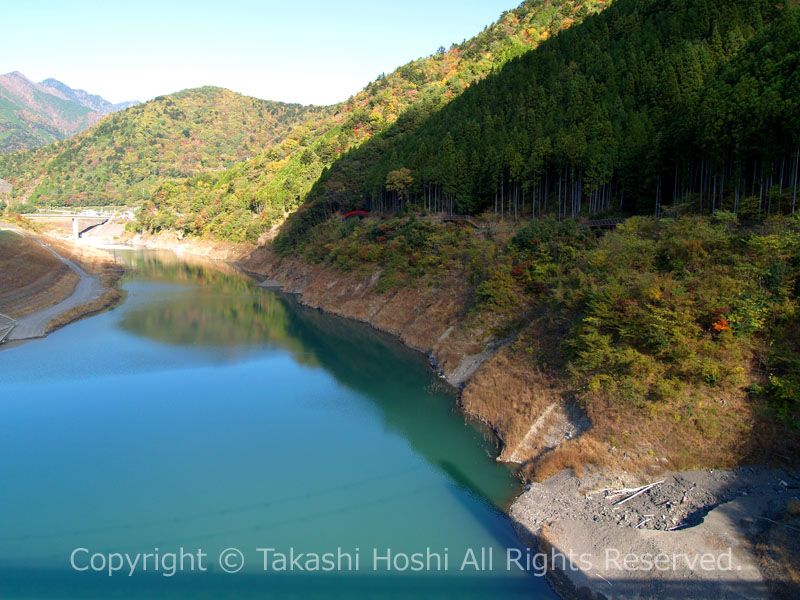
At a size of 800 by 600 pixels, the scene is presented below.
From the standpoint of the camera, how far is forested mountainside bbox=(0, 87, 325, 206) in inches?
6053

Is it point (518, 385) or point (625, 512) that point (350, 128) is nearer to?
point (518, 385)

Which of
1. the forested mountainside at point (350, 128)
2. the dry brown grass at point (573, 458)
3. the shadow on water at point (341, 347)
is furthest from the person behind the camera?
the forested mountainside at point (350, 128)

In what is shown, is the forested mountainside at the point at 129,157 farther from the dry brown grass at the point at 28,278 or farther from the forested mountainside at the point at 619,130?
the forested mountainside at the point at 619,130

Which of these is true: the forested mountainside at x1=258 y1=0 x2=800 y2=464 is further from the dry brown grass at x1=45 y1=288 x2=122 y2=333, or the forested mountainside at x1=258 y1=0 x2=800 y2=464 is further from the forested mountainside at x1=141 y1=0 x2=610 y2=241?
the dry brown grass at x1=45 y1=288 x2=122 y2=333

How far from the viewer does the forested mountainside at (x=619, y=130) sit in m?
24.8

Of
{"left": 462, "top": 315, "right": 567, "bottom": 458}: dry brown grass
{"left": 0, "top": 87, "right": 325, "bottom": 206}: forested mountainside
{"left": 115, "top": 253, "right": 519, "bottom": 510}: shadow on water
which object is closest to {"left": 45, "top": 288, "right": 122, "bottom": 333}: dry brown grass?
{"left": 115, "top": 253, "right": 519, "bottom": 510}: shadow on water

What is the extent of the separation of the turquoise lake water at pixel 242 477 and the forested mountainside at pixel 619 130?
17.7 m

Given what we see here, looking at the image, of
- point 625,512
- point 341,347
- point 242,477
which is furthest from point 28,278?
point 625,512

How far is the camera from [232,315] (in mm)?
44062

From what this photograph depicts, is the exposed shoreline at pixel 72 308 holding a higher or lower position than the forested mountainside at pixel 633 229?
lower

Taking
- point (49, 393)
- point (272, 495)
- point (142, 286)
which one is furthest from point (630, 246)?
point (142, 286)

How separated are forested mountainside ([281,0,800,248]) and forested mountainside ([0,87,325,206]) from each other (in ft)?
385

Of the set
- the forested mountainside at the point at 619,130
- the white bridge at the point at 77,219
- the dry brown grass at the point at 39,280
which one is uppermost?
the forested mountainside at the point at 619,130

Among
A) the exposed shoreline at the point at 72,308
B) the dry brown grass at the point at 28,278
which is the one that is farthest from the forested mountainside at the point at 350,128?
the dry brown grass at the point at 28,278
